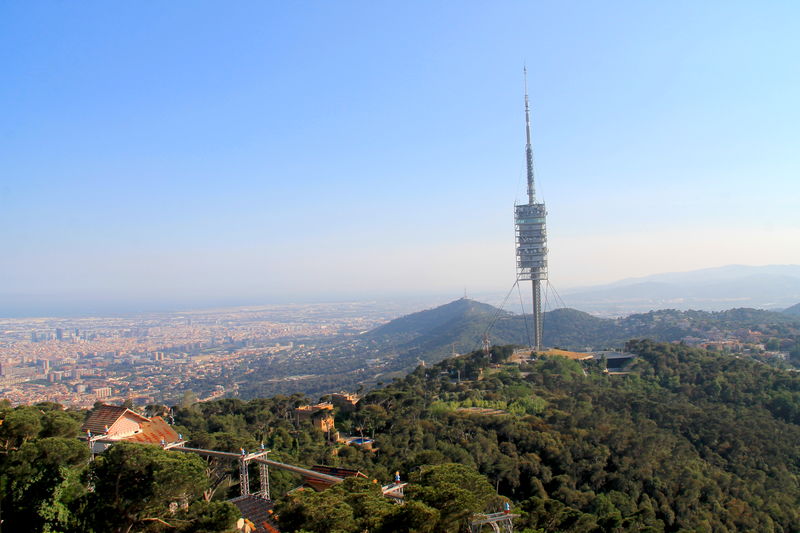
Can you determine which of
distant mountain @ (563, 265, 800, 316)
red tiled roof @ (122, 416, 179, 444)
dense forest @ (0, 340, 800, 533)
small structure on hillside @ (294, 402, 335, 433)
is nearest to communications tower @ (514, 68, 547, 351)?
dense forest @ (0, 340, 800, 533)

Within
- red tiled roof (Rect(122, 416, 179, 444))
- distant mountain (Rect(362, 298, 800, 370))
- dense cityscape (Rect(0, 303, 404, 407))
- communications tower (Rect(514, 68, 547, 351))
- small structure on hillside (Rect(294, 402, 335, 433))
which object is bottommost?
dense cityscape (Rect(0, 303, 404, 407))

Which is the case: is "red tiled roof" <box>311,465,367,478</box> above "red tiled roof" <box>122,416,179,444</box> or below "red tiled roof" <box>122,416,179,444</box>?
below

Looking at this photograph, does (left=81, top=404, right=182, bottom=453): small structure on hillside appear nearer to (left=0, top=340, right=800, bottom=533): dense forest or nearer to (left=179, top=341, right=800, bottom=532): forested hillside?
(left=0, top=340, right=800, bottom=533): dense forest

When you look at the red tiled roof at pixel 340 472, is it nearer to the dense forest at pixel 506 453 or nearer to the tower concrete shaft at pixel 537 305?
the dense forest at pixel 506 453


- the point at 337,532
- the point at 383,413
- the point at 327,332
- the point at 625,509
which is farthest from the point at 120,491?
the point at 327,332

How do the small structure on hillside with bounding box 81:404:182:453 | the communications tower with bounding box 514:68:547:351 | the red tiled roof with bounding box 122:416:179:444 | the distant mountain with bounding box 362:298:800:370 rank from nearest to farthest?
the small structure on hillside with bounding box 81:404:182:453 < the red tiled roof with bounding box 122:416:179:444 < the communications tower with bounding box 514:68:547:351 < the distant mountain with bounding box 362:298:800:370

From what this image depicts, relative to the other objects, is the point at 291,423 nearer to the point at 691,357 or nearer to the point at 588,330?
the point at 691,357
